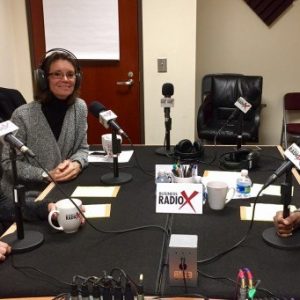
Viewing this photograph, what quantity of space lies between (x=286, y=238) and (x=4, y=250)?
87cm

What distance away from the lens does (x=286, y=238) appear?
1.31 metres

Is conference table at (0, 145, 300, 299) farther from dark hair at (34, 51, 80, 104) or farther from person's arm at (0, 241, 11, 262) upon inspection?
dark hair at (34, 51, 80, 104)

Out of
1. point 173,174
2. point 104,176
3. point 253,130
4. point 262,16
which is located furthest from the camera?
point 262,16

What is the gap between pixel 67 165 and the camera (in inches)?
77.2

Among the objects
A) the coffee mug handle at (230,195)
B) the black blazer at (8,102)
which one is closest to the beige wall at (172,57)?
the black blazer at (8,102)

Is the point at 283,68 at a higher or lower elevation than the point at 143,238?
higher

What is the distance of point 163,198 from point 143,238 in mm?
199

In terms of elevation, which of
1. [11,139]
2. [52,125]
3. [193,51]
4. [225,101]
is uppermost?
[193,51]

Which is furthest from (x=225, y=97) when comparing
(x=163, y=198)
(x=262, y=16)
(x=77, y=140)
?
(x=163, y=198)

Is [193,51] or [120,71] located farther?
[120,71]

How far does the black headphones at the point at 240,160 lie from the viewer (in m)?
2.04

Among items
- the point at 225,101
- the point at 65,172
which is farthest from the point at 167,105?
the point at 225,101

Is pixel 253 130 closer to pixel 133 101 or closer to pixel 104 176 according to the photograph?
pixel 133 101

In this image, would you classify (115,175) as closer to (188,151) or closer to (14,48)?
(188,151)
